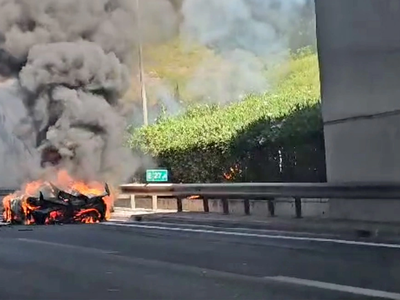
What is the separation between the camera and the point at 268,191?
14500 mm

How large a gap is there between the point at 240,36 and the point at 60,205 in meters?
33.7

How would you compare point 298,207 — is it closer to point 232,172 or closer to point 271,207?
point 271,207

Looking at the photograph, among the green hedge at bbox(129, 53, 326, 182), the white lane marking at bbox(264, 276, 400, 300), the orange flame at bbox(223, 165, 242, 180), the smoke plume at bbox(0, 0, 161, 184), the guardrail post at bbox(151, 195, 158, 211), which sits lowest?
the white lane marking at bbox(264, 276, 400, 300)

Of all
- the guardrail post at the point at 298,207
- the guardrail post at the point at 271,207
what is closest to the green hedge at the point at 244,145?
the guardrail post at the point at 271,207

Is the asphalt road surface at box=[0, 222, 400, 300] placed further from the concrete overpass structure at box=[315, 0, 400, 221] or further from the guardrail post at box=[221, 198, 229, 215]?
the guardrail post at box=[221, 198, 229, 215]

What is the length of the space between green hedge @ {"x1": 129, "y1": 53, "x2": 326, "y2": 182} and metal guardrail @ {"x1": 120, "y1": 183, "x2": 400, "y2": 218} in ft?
5.54

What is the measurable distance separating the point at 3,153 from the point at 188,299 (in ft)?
67.1

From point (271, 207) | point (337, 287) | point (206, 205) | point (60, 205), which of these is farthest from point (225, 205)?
point (337, 287)

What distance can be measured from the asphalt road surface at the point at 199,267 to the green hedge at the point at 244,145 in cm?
405

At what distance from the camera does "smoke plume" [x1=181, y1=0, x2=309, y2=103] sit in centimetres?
4575

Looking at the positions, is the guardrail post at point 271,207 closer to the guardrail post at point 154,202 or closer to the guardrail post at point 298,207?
the guardrail post at point 298,207

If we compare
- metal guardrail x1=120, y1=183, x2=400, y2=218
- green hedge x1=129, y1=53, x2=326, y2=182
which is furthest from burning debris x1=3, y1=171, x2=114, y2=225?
green hedge x1=129, y1=53, x2=326, y2=182

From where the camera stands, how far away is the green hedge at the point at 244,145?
16734 millimetres

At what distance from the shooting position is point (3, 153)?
86.6ft
